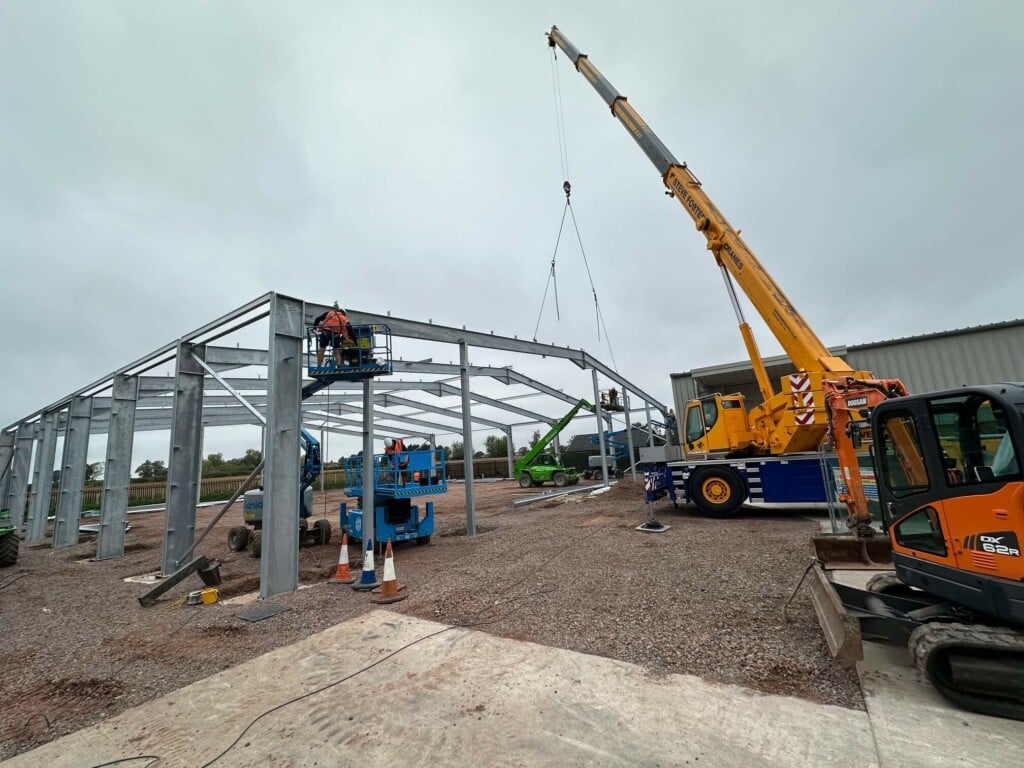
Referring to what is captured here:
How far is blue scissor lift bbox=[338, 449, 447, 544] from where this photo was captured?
Answer: 29.7 feet

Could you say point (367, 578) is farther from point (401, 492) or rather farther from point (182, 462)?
point (182, 462)

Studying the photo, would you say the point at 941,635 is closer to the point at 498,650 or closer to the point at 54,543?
the point at 498,650

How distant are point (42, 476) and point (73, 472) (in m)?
3.81

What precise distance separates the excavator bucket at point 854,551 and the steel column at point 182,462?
10.2 metres

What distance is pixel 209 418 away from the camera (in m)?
22.2

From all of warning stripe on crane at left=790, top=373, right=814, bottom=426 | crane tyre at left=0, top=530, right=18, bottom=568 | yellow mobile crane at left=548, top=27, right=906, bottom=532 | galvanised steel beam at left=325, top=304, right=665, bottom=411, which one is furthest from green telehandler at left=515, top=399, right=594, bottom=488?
crane tyre at left=0, top=530, right=18, bottom=568

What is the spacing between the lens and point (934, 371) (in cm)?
1580

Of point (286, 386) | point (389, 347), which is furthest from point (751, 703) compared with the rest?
point (389, 347)

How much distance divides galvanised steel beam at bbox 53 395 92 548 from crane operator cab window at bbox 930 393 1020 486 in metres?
18.4

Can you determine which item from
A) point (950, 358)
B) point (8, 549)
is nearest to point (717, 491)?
point (950, 358)

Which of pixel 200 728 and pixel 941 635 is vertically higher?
pixel 941 635

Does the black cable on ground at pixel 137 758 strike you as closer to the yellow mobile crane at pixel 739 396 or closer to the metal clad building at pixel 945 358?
the yellow mobile crane at pixel 739 396

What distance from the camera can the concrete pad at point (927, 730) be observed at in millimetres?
2475

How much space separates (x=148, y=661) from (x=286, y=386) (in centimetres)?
379
